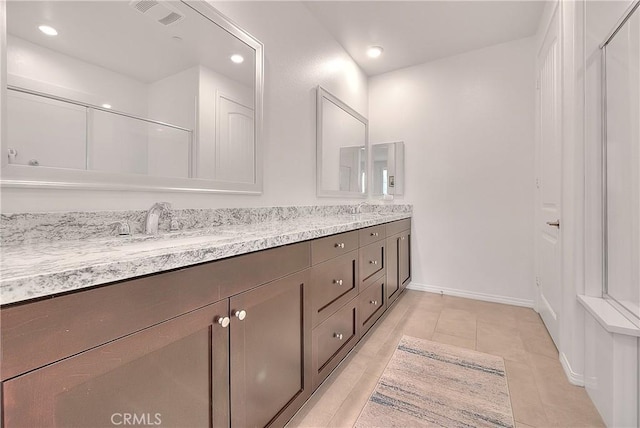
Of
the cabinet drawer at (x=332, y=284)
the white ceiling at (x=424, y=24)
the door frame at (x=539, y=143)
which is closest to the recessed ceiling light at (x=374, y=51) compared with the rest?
the white ceiling at (x=424, y=24)

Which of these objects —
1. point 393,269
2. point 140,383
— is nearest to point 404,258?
point 393,269

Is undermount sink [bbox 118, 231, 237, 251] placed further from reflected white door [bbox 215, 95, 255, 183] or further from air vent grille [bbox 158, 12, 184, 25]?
air vent grille [bbox 158, 12, 184, 25]

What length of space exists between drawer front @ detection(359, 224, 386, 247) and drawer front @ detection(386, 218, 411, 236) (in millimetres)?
A: 143

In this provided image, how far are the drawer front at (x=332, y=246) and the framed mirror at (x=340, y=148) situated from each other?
2.73ft

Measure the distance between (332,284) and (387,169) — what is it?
84.8 inches

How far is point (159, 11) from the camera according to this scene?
121 centimetres

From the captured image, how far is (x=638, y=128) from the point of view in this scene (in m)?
1.22

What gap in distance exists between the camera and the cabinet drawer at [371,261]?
1.82 m

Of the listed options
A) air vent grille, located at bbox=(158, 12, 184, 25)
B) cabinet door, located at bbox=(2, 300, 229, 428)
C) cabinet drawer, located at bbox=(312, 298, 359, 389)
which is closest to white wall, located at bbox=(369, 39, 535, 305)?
cabinet drawer, located at bbox=(312, 298, 359, 389)

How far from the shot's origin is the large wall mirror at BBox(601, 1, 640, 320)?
1.24 meters

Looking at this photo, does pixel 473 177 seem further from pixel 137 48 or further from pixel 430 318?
pixel 137 48

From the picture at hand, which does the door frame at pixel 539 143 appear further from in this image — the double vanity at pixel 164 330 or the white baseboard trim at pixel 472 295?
the double vanity at pixel 164 330

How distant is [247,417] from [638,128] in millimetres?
2008

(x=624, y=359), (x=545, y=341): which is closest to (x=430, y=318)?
(x=545, y=341)
